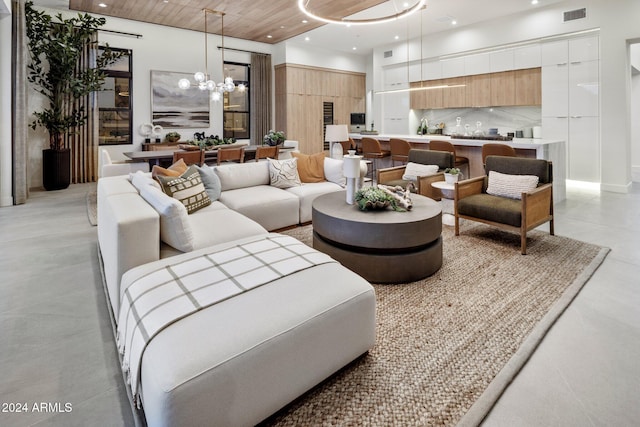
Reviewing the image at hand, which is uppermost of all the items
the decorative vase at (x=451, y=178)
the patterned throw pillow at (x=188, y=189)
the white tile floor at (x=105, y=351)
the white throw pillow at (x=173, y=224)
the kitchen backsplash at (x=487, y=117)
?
the kitchen backsplash at (x=487, y=117)

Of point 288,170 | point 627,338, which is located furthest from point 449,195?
point 627,338

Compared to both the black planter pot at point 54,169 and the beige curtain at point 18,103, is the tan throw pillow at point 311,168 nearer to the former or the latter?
the beige curtain at point 18,103

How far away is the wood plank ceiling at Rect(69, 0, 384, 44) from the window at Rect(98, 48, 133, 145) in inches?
38.8

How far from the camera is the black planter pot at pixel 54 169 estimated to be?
265 inches

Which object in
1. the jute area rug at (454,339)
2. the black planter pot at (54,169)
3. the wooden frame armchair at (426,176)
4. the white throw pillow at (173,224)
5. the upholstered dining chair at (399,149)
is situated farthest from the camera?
the black planter pot at (54,169)

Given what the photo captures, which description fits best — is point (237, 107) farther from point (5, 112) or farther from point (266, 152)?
point (5, 112)

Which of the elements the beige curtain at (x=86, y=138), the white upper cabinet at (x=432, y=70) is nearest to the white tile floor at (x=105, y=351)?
the beige curtain at (x=86, y=138)

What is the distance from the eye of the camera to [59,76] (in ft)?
21.9

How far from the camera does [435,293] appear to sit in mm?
2770

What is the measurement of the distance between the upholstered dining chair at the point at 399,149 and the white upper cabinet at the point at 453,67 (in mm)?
3373

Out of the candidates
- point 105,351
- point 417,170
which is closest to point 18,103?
point 105,351

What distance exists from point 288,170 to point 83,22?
5.24m

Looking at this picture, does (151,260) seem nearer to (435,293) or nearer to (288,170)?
(435,293)

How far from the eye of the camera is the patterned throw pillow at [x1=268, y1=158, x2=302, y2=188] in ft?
15.5
